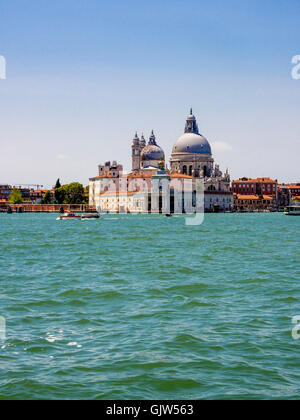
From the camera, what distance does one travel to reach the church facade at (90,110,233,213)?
86812 mm

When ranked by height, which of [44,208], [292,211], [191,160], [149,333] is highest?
[191,160]

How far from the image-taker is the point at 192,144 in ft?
338

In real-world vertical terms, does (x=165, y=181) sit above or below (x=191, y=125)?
below

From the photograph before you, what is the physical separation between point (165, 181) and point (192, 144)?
65.6 feet

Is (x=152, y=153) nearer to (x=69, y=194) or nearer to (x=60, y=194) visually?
(x=69, y=194)

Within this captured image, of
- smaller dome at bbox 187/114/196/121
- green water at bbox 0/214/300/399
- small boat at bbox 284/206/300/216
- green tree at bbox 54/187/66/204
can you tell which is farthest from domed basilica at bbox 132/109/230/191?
green water at bbox 0/214/300/399

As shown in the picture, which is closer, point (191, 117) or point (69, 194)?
point (69, 194)

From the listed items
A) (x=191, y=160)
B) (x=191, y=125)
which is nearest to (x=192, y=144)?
(x=191, y=160)

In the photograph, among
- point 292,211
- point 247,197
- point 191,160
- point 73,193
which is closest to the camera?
point 292,211

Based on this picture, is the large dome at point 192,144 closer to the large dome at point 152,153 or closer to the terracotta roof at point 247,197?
the large dome at point 152,153

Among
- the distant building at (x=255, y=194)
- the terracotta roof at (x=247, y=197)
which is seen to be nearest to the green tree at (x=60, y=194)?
the distant building at (x=255, y=194)

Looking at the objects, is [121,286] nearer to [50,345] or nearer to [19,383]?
[50,345]

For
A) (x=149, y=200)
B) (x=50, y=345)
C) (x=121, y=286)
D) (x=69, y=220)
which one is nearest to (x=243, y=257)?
(x=121, y=286)

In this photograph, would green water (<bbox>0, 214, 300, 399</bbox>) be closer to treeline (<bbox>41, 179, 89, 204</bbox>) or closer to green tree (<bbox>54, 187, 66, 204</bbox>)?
green tree (<bbox>54, 187, 66, 204</bbox>)
